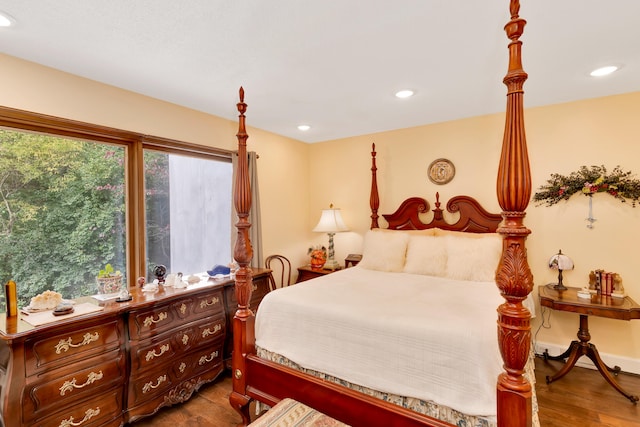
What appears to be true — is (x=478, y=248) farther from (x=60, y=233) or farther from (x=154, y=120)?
(x=60, y=233)

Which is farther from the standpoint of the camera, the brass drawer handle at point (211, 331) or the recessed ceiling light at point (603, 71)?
the brass drawer handle at point (211, 331)

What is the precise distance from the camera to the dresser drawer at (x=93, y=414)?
→ 1782 millimetres

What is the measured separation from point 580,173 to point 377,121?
2022mm

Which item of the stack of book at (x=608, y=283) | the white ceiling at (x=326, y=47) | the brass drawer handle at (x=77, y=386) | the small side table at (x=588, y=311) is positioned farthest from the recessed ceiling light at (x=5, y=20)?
the stack of book at (x=608, y=283)

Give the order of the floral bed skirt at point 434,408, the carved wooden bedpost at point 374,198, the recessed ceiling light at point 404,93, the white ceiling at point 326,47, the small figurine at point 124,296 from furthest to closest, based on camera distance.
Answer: the carved wooden bedpost at point 374,198
the recessed ceiling light at point 404,93
the small figurine at point 124,296
the white ceiling at point 326,47
the floral bed skirt at point 434,408

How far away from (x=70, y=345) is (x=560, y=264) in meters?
3.83

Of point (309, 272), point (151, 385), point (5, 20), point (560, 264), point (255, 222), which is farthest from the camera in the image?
point (309, 272)

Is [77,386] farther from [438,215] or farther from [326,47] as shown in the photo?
[438,215]

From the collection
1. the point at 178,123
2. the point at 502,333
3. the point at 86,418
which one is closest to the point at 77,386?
the point at 86,418

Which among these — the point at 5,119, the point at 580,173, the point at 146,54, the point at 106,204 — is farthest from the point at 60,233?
the point at 580,173

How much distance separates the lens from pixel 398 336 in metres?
1.67

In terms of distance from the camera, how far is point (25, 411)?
1.66m

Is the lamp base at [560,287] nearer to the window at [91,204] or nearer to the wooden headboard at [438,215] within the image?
the wooden headboard at [438,215]

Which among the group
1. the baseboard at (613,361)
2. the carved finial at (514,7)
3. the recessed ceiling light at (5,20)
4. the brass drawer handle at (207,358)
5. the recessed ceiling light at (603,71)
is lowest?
the baseboard at (613,361)
